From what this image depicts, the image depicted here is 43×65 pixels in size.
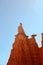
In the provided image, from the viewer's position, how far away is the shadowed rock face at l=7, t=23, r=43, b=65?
55.2m

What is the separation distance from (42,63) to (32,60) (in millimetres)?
2560

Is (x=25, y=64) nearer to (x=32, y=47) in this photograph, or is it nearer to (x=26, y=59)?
(x=26, y=59)

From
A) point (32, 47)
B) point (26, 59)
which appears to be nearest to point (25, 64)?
point (26, 59)

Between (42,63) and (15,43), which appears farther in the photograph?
(15,43)

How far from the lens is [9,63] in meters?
57.3

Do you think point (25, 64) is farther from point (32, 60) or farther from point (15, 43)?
point (15, 43)

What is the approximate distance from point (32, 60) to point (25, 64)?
2.27 meters

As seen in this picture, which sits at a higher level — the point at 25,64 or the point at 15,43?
the point at 15,43

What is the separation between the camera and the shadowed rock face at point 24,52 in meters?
55.2

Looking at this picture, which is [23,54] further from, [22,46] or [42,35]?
[42,35]

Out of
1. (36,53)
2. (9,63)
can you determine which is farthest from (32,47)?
(9,63)

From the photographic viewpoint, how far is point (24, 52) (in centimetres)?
5653

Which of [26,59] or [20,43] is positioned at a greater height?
[20,43]

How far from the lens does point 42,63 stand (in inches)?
2142
